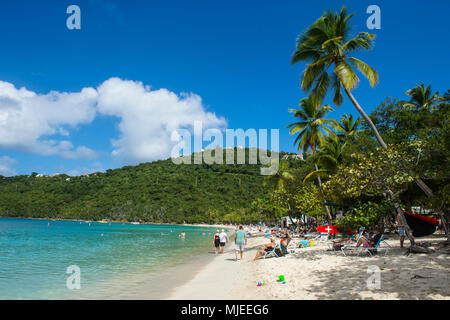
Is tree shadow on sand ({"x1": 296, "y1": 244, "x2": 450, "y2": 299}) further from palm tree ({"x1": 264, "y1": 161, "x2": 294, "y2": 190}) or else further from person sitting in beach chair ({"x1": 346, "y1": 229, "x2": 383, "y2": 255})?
palm tree ({"x1": 264, "y1": 161, "x2": 294, "y2": 190})

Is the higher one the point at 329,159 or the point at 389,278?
the point at 329,159

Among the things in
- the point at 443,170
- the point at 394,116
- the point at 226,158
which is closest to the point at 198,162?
the point at 226,158

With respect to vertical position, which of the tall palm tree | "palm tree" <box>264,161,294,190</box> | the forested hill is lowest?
the forested hill

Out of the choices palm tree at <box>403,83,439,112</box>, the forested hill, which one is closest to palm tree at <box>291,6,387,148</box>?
palm tree at <box>403,83,439,112</box>

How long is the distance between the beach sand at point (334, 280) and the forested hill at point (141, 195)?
90.9m

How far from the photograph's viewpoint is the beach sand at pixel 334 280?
5910 millimetres

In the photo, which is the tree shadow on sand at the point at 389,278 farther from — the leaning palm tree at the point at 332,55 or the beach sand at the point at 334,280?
the leaning palm tree at the point at 332,55

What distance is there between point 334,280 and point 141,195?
11351 centimetres

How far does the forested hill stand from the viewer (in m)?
109

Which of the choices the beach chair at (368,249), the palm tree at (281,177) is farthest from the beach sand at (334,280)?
the palm tree at (281,177)

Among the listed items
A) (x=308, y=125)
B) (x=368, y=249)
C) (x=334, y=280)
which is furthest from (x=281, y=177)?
(x=334, y=280)

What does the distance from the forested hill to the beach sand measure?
90.9m

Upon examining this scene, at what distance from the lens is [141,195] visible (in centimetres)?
11475

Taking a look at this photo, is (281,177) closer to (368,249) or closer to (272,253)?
(272,253)
